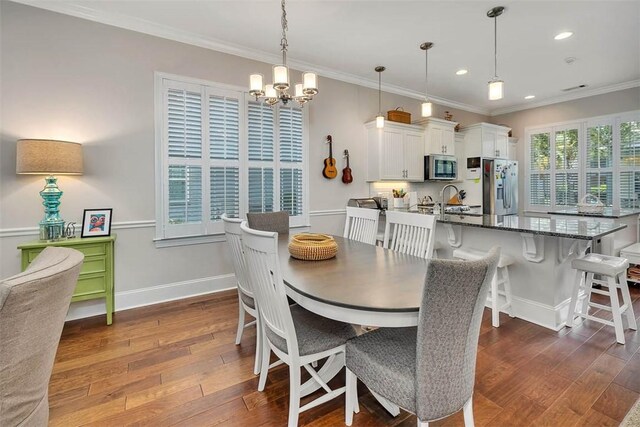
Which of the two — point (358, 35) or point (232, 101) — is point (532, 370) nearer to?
point (358, 35)

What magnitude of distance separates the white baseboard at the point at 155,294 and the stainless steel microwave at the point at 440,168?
3.55 metres

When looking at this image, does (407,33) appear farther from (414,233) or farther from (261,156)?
(414,233)

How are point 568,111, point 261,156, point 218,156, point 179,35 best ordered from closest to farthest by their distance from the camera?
point 179,35
point 218,156
point 261,156
point 568,111

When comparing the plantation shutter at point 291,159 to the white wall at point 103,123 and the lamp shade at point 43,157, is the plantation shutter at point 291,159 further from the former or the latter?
the lamp shade at point 43,157

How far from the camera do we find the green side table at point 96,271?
8.63 feet

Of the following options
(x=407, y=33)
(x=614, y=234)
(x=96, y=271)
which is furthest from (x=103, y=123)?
(x=614, y=234)

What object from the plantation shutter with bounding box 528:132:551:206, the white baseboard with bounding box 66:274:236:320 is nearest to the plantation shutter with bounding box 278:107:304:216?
the white baseboard with bounding box 66:274:236:320

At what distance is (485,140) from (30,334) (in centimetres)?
622

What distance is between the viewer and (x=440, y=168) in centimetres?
515

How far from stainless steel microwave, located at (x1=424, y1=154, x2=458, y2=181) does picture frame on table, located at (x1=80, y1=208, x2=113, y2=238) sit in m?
4.45

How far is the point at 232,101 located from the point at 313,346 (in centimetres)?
A: 298

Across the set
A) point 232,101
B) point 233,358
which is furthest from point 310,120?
point 233,358

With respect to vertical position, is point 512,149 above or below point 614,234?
above

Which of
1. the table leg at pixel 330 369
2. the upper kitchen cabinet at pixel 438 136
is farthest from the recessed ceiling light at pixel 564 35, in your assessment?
the table leg at pixel 330 369
